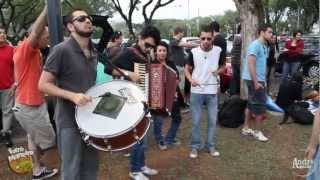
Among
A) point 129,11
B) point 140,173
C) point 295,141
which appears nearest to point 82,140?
point 140,173

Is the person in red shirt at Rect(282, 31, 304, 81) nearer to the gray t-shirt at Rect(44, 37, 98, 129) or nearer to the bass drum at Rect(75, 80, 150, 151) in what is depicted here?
the bass drum at Rect(75, 80, 150, 151)

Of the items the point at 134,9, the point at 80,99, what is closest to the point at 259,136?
the point at 80,99

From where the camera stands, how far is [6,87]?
647 centimetres

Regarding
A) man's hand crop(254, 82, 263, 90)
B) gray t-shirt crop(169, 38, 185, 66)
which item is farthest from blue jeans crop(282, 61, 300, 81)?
man's hand crop(254, 82, 263, 90)

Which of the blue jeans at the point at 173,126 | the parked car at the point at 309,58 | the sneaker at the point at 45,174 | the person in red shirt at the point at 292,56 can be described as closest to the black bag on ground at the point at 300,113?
the blue jeans at the point at 173,126

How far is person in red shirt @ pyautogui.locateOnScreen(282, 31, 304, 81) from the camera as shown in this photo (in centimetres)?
1318

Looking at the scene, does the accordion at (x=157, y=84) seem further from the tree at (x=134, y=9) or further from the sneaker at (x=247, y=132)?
the tree at (x=134, y=9)

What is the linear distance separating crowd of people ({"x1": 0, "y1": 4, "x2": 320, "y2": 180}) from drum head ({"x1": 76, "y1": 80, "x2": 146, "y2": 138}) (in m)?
0.14

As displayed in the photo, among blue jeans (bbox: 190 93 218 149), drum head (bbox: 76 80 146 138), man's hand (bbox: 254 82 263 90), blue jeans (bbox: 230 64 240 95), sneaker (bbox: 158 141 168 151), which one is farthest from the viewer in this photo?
blue jeans (bbox: 230 64 240 95)

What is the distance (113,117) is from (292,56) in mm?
10844

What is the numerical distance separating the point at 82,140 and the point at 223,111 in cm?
444

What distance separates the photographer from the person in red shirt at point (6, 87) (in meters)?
6.34

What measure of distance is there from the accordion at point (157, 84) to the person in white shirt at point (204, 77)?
0.65m

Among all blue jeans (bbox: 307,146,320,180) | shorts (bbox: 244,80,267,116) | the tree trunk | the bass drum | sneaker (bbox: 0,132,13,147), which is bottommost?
sneaker (bbox: 0,132,13,147)
